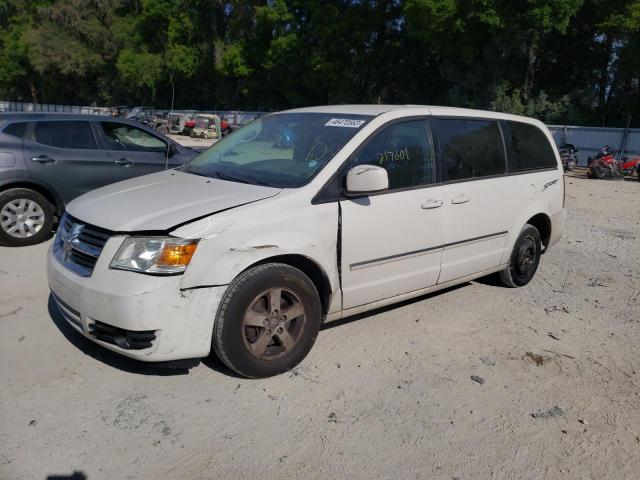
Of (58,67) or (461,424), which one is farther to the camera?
(58,67)

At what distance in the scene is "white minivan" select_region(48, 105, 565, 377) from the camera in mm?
3242

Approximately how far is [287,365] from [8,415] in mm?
1633

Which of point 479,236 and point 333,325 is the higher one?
point 479,236

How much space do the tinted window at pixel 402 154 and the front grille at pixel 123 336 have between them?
1.77 m

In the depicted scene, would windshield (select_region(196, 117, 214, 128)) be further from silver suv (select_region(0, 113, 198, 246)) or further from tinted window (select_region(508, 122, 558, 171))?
tinted window (select_region(508, 122, 558, 171))

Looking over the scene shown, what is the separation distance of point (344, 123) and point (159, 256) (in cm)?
177

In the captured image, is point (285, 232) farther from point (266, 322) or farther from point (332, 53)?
point (332, 53)

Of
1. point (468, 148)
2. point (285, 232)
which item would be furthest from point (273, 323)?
point (468, 148)

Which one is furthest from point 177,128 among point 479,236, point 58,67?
point 479,236

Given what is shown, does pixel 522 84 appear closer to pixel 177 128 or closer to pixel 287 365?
pixel 177 128

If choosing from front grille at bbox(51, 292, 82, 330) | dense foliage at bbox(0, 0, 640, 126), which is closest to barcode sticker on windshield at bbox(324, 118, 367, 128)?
front grille at bbox(51, 292, 82, 330)

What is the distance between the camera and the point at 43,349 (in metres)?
3.91

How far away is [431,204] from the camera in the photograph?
14.2 ft

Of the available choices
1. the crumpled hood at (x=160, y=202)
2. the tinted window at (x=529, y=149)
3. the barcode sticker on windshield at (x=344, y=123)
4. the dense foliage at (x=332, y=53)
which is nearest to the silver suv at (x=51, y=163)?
the crumpled hood at (x=160, y=202)
